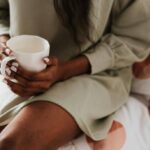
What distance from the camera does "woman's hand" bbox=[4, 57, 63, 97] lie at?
0.87 m

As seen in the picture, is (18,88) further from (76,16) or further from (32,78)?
(76,16)

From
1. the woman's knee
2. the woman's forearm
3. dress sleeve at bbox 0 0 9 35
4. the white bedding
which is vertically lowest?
the white bedding

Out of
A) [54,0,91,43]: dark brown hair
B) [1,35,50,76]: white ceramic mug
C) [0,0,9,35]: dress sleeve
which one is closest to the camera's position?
[1,35,50,76]: white ceramic mug

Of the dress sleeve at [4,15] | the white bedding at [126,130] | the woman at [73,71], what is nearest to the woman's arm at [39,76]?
the woman at [73,71]

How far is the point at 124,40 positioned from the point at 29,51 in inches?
10.9

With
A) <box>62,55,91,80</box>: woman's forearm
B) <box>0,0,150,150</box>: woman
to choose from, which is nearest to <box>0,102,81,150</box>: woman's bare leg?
<box>0,0,150,150</box>: woman

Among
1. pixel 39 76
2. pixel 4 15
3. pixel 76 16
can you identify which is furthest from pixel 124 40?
pixel 4 15

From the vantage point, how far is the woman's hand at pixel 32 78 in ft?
2.87

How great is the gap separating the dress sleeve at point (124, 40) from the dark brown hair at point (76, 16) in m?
0.05

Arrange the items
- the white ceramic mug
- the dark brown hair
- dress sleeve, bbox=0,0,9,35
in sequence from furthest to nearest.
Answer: dress sleeve, bbox=0,0,9,35, the dark brown hair, the white ceramic mug

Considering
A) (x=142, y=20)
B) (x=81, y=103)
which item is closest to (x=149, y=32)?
(x=142, y=20)

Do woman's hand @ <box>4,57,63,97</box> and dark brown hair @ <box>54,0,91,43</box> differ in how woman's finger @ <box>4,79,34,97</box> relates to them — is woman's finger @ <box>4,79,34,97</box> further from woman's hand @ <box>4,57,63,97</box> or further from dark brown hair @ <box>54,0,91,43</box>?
dark brown hair @ <box>54,0,91,43</box>

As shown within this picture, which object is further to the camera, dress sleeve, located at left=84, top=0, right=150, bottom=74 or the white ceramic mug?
dress sleeve, located at left=84, top=0, right=150, bottom=74

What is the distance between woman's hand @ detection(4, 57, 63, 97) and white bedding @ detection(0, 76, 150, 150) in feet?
0.40
